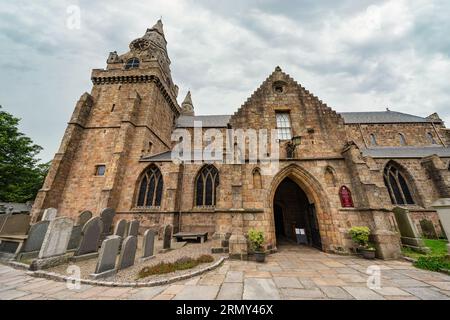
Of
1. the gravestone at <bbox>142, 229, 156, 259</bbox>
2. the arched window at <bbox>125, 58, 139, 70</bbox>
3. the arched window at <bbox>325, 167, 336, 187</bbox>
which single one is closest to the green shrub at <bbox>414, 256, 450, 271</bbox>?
the arched window at <bbox>325, 167, 336, 187</bbox>

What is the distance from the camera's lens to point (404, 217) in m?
8.29

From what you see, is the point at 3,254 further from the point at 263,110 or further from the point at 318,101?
the point at 318,101

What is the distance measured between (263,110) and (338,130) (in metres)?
4.58

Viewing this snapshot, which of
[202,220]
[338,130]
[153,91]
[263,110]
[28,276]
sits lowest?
[28,276]

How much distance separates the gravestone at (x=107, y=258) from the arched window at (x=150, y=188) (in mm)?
8875

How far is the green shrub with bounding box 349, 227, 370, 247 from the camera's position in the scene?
6906mm

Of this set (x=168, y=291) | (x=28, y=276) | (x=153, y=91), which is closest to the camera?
(x=168, y=291)

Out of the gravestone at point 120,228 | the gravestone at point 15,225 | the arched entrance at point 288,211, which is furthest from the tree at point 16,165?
the arched entrance at point 288,211

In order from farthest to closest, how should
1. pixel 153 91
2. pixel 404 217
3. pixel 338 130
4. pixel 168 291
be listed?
pixel 153 91 < pixel 338 130 < pixel 404 217 < pixel 168 291

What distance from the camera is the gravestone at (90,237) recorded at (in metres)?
6.70

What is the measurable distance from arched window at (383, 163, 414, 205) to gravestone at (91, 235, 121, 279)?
21.2 meters

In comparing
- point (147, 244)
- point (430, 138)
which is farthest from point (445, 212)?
point (430, 138)

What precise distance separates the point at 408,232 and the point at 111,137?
24024 millimetres
